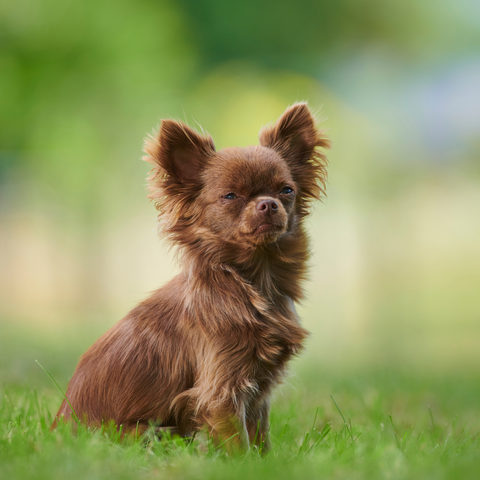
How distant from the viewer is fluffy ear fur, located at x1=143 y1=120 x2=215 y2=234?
138 inches

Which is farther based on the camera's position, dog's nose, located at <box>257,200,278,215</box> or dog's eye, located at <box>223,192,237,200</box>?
dog's eye, located at <box>223,192,237,200</box>

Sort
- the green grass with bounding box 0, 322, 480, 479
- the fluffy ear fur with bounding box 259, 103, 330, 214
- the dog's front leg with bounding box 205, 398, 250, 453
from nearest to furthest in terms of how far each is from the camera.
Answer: the green grass with bounding box 0, 322, 480, 479 → the dog's front leg with bounding box 205, 398, 250, 453 → the fluffy ear fur with bounding box 259, 103, 330, 214

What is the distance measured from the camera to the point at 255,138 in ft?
36.8

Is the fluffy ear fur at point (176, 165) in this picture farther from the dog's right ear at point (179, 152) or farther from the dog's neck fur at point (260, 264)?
the dog's neck fur at point (260, 264)

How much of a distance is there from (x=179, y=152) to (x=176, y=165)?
9 centimetres

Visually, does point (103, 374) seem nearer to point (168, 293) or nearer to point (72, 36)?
point (168, 293)

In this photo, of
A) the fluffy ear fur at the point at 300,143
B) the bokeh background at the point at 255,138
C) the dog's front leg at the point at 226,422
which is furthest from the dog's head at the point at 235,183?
the bokeh background at the point at 255,138

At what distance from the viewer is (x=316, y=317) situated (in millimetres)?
12453

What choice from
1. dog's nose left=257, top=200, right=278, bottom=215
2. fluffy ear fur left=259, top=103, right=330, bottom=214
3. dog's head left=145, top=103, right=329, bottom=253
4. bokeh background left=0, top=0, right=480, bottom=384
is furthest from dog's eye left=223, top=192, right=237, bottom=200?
bokeh background left=0, top=0, right=480, bottom=384

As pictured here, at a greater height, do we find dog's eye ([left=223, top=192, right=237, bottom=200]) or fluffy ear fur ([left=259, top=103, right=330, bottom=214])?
fluffy ear fur ([left=259, top=103, right=330, bottom=214])

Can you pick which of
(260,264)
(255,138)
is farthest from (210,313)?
(255,138)

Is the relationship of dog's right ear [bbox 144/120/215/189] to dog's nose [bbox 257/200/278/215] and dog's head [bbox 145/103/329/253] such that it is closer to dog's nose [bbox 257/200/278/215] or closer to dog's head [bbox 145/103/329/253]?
dog's head [bbox 145/103/329/253]

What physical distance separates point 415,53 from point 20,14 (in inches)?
338

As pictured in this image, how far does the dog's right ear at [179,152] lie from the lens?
350cm
